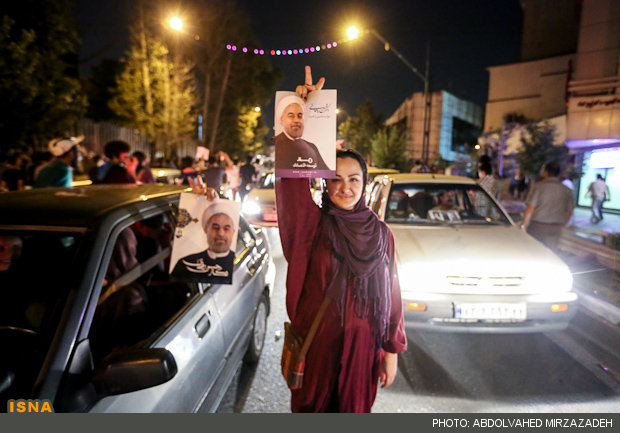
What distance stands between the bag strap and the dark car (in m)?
0.51

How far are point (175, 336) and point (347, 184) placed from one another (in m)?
1.20

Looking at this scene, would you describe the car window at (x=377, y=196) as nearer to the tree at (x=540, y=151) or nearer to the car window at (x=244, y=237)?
the car window at (x=244, y=237)

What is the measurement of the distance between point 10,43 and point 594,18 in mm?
15967

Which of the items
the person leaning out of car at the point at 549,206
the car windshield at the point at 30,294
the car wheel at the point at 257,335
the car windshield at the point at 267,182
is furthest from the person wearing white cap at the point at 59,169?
the person leaning out of car at the point at 549,206

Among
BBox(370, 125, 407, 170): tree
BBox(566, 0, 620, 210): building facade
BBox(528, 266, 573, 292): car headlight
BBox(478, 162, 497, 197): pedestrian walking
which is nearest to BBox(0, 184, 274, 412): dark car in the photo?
BBox(528, 266, 573, 292): car headlight

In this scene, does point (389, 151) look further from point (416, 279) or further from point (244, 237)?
point (244, 237)

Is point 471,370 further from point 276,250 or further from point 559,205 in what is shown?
point 276,250

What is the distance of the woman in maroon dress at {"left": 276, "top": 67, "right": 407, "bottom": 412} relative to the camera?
1565 mm

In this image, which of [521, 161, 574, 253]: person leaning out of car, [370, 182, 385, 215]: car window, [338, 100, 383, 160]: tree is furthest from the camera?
[338, 100, 383, 160]: tree

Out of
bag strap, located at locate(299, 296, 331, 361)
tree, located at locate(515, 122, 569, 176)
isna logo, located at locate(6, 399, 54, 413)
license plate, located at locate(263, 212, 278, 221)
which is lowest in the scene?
license plate, located at locate(263, 212, 278, 221)

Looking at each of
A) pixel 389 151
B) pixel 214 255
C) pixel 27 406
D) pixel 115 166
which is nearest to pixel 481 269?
pixel 214 255

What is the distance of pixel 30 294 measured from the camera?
6.58ft

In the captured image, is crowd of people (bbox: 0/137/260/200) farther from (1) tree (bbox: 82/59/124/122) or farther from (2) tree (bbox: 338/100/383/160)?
(2) tree (bbox: 338/100/383/160)

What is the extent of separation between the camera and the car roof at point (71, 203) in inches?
78.9
